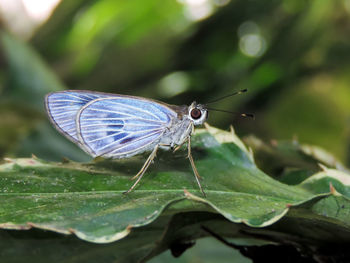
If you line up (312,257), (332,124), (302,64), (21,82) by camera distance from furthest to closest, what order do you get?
(332,124) < (302,64) < (21,82) < (312,257)

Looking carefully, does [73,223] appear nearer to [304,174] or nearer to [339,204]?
[339,204]

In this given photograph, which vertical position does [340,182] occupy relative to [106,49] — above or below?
below

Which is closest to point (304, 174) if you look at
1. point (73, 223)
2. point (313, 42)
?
point (73, 223)

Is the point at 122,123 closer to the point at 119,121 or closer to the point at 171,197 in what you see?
the point at 119,121

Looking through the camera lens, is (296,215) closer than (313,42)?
Yes

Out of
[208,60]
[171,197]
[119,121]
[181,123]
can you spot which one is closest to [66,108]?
[119,121]

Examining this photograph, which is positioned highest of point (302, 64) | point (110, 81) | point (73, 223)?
point (302, 64)

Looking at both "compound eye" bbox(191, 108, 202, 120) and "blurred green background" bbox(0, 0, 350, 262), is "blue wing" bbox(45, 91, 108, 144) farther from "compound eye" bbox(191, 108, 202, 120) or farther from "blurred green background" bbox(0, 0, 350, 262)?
"blurred green background" bbox(0, 0, 350, 262)

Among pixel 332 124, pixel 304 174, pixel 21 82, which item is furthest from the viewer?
pixel 332 124
